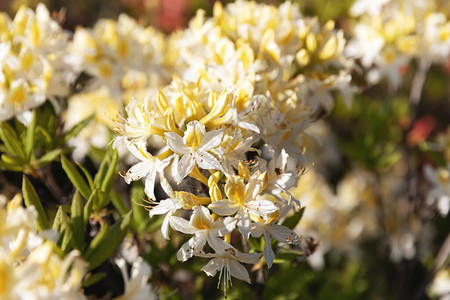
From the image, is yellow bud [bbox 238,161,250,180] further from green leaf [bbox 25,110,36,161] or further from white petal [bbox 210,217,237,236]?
green leaf [bbox 25,110,36,161]

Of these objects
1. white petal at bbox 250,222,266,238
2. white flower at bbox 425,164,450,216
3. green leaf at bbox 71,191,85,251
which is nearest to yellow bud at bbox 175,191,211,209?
white petal at bbox 250,222,266,238

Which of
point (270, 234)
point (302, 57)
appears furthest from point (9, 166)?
point (302, 57)

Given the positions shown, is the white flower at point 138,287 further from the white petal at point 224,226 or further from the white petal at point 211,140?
the white petal at point 211,140

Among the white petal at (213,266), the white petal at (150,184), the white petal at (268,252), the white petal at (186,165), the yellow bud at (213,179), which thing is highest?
the white petal at (186,165)

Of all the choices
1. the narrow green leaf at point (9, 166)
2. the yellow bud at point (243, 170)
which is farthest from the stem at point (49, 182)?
the yellow bud at point (243, 170)

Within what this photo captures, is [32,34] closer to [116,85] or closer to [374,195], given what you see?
[116,85]

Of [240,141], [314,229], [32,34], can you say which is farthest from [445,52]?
[32,34]
